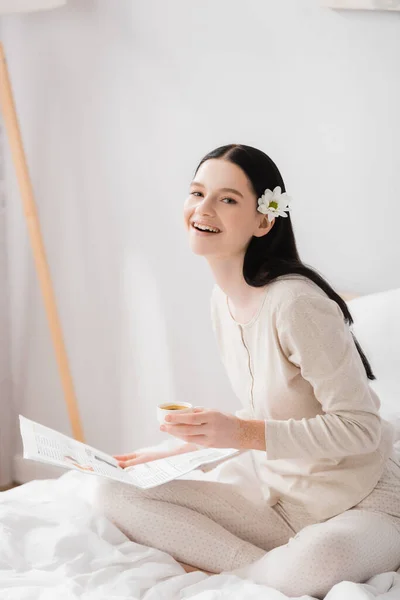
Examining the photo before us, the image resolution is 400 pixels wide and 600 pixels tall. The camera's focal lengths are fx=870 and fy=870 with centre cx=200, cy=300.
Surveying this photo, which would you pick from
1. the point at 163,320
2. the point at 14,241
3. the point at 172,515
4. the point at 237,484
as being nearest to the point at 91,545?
the point at 172,515

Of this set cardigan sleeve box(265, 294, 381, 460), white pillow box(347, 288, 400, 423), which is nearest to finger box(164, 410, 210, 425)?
cardigan sleeve box(265, 294, 381, 460)

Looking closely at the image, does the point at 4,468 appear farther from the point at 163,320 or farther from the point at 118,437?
the point at 163,320

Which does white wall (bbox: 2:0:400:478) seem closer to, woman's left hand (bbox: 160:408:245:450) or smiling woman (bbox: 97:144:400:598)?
smiling woman (bbox: 97:144:400:598)

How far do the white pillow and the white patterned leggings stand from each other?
0.84 ft

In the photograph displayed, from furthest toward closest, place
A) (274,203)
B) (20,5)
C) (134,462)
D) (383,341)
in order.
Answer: (20,5) < (383,341) < (134,462) < (274,203)

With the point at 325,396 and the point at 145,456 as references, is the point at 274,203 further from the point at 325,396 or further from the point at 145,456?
the point at 145,456

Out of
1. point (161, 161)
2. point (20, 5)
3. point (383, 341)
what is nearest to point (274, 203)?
point (383, 341)

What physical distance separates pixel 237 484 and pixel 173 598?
1.29 ft

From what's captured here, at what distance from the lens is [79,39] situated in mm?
2473

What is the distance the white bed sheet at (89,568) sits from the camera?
1243 mm

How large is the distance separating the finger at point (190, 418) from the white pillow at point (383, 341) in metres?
0.51

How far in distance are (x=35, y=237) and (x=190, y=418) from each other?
1.27 meters

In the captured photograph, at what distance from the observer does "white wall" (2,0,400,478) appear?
6.70ft

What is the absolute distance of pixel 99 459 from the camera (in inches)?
60.1
